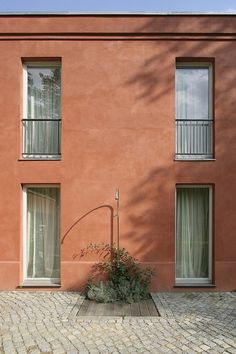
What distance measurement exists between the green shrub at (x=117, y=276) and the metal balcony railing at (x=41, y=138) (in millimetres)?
2593

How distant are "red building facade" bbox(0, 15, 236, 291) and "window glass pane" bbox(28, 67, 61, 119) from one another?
223 mm

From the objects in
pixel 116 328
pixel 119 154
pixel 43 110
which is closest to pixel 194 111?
pixel 119 154

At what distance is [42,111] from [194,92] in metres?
3.88

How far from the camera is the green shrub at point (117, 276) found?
7480 mm

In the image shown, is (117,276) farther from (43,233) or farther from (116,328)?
(43,233)

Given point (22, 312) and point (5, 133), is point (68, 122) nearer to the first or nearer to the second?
point (5, 133)

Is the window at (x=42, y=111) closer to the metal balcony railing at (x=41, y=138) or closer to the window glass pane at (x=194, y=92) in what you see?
the metal balcony railing at (x=41, y=138)

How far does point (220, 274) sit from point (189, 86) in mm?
4684

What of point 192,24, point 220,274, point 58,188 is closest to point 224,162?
point 220,274

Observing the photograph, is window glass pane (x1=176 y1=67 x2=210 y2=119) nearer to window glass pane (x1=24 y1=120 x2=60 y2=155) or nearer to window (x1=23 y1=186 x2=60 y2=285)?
window glass pane (x1=24 y1=120 x2=60 y2=155)

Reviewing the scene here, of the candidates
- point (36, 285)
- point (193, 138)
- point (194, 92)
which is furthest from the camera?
point (194, 92)

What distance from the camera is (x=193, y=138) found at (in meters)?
8.45

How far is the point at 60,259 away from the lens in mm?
8203

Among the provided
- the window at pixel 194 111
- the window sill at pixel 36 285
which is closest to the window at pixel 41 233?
the window sill at pixel 36 285
